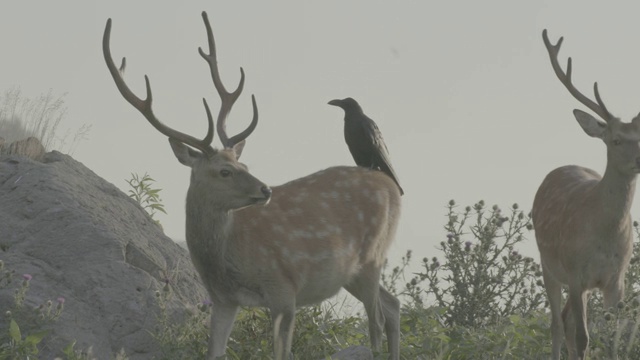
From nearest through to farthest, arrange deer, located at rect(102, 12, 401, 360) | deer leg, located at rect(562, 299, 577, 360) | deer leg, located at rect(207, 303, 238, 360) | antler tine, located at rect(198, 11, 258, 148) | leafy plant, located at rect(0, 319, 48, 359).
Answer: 1. leafy plant, located at rect(0, 319, 48, 359)
2. deer, located at rect(102, 12, 401, 360)
3. deer leg, located at rect(207, 303, 238, 360)
4. antler tine, located at rect(198, 11, 258, 148)
5. deer leg, located at rect(562, 299, 577, 360)

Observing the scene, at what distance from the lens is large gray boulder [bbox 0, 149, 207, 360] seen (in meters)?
7.40

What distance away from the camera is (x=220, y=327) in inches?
273

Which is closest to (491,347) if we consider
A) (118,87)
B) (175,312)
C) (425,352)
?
(425,352)

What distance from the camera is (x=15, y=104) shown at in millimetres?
14008

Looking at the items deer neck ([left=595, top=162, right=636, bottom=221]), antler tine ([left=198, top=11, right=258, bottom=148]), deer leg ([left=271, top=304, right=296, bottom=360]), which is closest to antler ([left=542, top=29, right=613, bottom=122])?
deer neck ([left=595, top=162, right=636, bottom=221])

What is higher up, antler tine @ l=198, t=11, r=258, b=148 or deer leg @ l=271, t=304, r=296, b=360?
antler tine @ l=198, t=11, r=258, b=148

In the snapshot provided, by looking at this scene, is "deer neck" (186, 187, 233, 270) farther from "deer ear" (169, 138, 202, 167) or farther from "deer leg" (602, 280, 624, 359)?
"deer leg" (602, 280, 624, 359)

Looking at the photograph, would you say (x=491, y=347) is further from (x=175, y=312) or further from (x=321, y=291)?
(x=175, y=312)

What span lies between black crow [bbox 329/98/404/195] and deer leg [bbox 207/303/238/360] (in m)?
1.80

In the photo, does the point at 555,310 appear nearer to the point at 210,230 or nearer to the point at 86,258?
the point at 210,230

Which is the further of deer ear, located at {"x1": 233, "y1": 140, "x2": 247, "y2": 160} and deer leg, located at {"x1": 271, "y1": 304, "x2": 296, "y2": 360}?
deer ear, located at {"x1": 233, "y1": 140, "x2": 247, "y2": 160}

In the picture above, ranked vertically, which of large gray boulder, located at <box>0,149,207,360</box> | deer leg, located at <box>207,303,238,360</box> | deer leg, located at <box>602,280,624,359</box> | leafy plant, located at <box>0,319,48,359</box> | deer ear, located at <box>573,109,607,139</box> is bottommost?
leafy plant, located at <box>0,319,48,359</box>

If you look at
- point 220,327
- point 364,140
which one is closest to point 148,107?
point 220,327

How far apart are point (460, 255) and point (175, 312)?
8.87 ft
